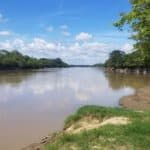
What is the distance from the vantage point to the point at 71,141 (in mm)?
9555

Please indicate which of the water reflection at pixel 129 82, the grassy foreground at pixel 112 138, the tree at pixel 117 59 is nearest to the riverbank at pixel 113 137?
the grassy foreground at pixel 112 138

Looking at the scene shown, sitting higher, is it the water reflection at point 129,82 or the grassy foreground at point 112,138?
the grassy foreground at point 112,138

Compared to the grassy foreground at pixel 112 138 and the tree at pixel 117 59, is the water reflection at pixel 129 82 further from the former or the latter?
the tree at pixel 117 59

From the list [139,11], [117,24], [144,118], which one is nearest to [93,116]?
[144,118]

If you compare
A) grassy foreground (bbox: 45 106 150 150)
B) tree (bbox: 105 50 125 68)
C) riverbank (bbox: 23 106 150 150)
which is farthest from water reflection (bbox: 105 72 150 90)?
tree (bbox: 105 50 125 68)

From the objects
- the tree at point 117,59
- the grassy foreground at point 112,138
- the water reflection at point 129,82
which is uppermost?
the tree at point 117,59

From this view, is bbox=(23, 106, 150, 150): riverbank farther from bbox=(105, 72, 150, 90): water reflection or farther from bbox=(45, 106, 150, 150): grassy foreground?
bbox=(105, 72, 150, 90): water reflection

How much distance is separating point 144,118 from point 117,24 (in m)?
3.60

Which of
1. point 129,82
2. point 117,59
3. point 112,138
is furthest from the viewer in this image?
point 117,59

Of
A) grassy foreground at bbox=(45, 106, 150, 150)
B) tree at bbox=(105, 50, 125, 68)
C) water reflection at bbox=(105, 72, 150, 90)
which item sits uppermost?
tree at bbox=(105, 50, 125, 68)

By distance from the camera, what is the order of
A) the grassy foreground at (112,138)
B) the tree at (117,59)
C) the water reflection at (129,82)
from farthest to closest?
1. the tree at (117,59)
2. the water reflection at (129,82)
3. the grassy foreground at (112,138)

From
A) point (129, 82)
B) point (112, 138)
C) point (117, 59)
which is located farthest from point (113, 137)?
point (117, 59)

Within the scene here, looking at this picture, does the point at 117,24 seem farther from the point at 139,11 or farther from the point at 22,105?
the point at 22,105

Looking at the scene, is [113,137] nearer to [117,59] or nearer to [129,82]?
[129,82]
